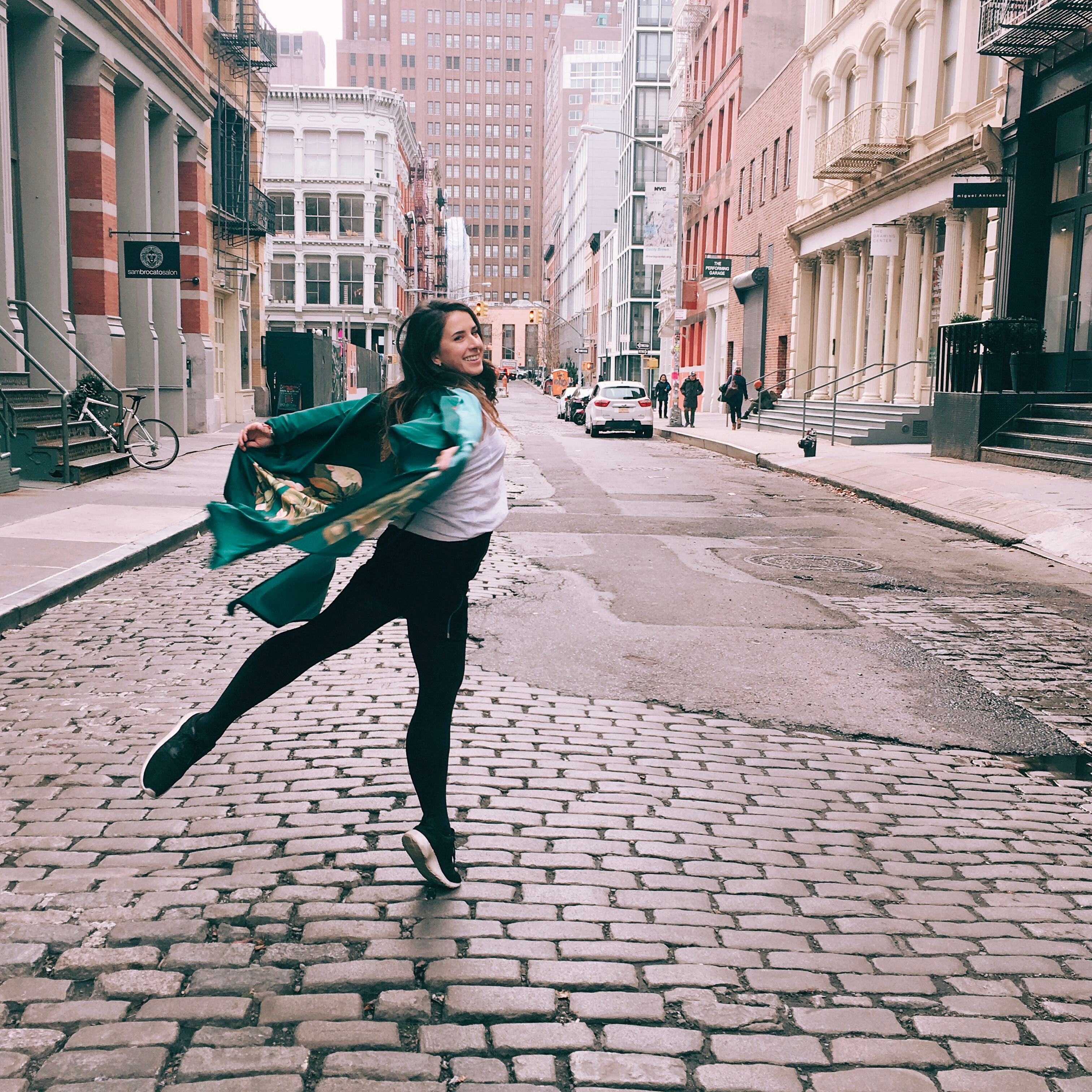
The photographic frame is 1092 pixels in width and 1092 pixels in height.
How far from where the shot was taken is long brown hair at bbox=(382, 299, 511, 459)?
360 cm

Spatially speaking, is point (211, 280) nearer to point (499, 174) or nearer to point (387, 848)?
point (387, 848)

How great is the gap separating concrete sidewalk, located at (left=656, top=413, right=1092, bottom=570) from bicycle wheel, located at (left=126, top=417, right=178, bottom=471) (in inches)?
403

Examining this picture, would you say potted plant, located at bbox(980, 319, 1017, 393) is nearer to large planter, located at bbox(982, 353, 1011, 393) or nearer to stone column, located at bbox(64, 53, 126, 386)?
large planter, located at bbox(982, 353, 1011, 393)

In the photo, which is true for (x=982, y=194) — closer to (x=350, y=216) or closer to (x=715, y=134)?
(x=715, y=134)

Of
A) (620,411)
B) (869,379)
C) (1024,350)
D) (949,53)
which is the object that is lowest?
(620,411)

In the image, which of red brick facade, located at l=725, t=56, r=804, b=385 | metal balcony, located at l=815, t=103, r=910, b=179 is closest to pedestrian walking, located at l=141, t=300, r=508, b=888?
metal balcony, located at l=815, t=103, r=910, b=179

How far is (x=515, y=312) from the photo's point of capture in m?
180

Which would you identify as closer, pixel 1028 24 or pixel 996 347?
pixel 1028 24

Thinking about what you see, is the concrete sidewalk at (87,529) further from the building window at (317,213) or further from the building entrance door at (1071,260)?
the building window at (317,213)

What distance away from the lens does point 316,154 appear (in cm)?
7469

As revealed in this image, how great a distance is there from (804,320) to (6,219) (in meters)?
25.3

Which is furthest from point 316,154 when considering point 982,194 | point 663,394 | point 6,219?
point 6,219

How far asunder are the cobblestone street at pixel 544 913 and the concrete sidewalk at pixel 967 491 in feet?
22.9

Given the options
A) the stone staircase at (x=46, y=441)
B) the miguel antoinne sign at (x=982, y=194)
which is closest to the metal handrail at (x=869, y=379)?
the miguel antoinne sign at (x=982, y=194)
